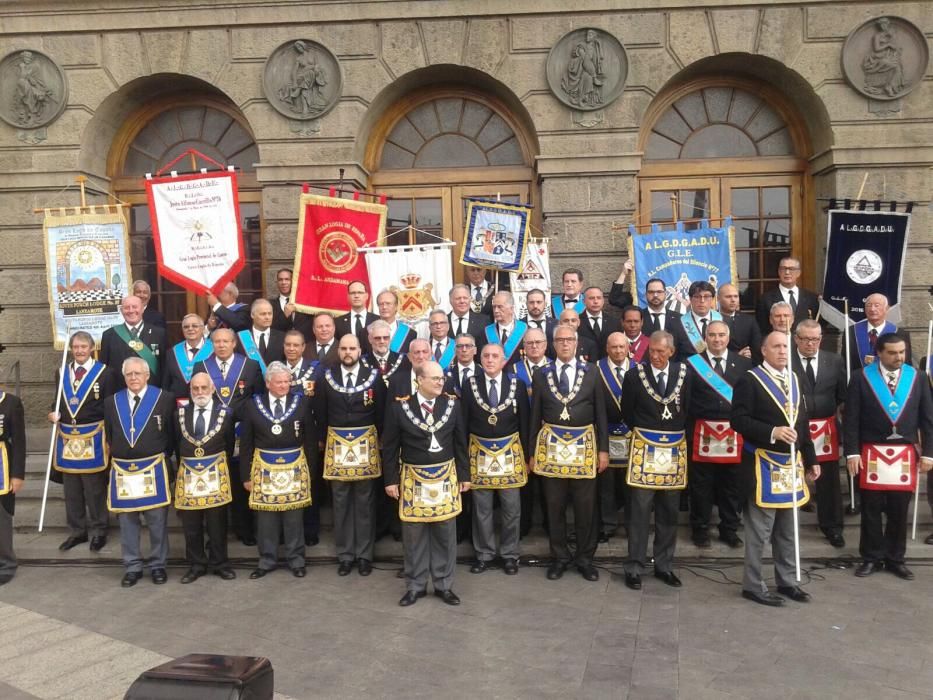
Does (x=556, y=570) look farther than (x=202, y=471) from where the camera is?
No

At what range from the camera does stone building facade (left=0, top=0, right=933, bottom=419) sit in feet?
28.9

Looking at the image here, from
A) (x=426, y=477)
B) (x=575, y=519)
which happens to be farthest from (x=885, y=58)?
(x=426, y=477)

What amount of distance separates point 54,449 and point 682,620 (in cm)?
573

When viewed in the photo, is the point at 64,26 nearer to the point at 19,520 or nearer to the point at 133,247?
the point at 133,247

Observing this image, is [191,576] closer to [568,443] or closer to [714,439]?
[568,443]

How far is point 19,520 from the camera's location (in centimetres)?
760

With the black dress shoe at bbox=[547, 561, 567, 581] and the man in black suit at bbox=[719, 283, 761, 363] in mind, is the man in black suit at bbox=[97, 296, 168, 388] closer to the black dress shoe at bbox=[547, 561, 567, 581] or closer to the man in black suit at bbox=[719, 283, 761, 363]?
the black dress shoe at bbox=[547, 561, 567, 581]

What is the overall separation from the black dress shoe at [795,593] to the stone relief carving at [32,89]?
927cm

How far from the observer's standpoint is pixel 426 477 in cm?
573

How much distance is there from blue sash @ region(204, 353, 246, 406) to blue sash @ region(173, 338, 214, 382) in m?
0.22

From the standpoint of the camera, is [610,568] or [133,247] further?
[133,247]

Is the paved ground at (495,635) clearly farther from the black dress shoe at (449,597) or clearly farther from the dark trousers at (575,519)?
the dark trousers at (575,519)

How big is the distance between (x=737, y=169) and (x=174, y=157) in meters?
6.95

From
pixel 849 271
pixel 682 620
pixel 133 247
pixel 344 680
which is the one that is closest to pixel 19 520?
pixel 133 247
